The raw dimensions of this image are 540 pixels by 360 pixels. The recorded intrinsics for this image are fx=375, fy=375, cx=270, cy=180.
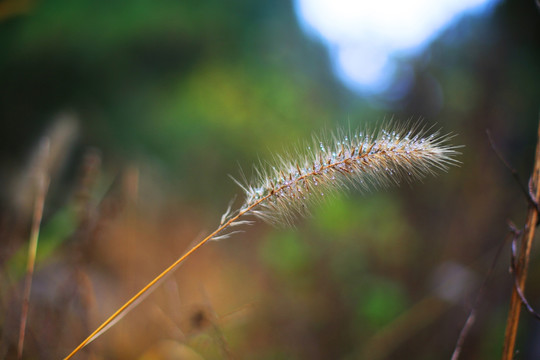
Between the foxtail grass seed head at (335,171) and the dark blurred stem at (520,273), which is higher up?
the foxtail grass seed head at (335,171)

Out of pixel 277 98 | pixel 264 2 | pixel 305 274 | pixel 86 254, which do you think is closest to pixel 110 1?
pixel 264 2

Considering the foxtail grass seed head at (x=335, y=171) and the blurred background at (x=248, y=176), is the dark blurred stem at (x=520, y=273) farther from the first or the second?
the blurred background at (x=248, y=176)

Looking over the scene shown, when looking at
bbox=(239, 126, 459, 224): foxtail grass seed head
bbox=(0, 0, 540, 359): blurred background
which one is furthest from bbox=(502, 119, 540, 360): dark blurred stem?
bbox=(0, 0, 540, 359): blurred background

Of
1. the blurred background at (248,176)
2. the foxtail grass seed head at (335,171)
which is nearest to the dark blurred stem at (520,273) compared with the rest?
the foxtail grass seed head at (335,171)

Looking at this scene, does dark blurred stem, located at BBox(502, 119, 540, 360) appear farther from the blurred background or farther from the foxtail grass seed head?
the blurred background

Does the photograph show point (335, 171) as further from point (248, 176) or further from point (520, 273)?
point (248, 176)

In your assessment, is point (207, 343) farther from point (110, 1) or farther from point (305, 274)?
point (110, 1)

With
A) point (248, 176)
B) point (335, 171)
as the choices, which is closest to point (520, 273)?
point (335, 171)

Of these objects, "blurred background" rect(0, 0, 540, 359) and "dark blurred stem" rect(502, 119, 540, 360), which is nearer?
"dark blurred stem" rect(502, 119, 540, 360)
